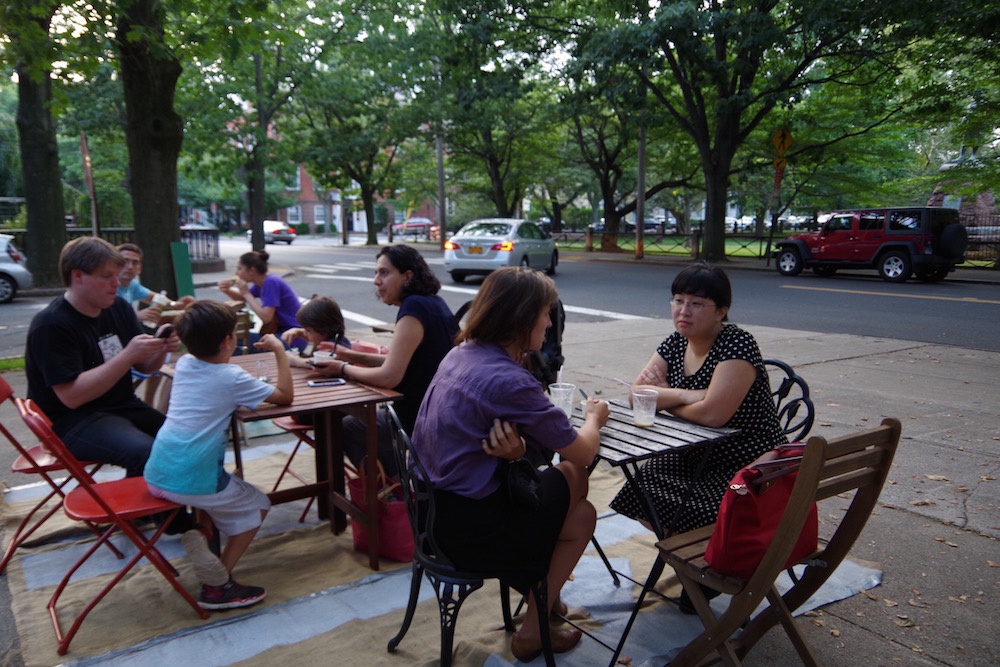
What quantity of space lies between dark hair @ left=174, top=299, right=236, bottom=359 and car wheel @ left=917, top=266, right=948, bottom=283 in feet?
55.2

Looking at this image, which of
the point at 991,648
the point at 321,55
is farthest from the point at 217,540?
the point at 321,55

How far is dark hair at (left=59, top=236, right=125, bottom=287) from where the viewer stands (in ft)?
11.7

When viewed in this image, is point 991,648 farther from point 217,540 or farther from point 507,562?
point 217,540

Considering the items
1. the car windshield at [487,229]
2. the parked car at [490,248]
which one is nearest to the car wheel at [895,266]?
the parked car at [490,248]

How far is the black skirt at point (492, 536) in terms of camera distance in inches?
95.7

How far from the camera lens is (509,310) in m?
2.46

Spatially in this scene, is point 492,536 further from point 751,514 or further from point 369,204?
point 369,204

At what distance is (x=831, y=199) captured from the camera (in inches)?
1395

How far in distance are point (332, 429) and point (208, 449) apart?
934 millimetres

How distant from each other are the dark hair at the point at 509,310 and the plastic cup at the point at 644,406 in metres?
0.63

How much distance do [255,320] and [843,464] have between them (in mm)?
5152

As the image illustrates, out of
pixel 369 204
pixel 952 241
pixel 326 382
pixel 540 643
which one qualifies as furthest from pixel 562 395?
pixel 369 204

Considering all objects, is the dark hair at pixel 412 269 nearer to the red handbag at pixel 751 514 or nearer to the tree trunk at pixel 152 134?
the red handbag at pixel 751 514

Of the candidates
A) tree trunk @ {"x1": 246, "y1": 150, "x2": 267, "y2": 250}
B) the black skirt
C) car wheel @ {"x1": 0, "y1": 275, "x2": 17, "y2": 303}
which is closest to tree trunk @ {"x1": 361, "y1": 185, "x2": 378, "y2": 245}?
tree trunk @ {"x1": 246, "y1": 150, "x2": 267, "y2": 250}
